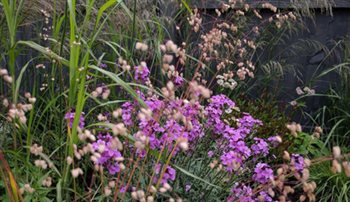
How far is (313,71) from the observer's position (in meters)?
4.21

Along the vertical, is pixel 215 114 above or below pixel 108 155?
below

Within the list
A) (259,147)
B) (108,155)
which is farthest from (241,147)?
(108,155)

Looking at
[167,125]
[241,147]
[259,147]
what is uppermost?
[167,125]

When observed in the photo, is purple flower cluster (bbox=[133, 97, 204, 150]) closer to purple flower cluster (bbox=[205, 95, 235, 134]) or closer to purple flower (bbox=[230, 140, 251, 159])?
purple flower cluster (bbox=[205, 95, 235, 134])

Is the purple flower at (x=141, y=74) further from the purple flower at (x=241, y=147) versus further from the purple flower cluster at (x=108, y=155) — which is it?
the purple flower at (x=241, y=147)

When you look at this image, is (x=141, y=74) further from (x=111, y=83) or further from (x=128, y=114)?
(x=111, y=83)

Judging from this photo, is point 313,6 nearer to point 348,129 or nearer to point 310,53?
point 310,53

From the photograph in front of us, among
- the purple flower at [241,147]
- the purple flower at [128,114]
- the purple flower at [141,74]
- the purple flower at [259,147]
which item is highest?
the purple flower at [141,74]

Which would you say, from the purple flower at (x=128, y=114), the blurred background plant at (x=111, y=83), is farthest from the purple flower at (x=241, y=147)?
the purple flower at (x=128, y=114)

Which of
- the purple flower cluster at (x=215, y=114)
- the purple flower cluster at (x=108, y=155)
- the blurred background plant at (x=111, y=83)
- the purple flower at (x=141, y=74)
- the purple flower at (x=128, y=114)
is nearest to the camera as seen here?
the purple flower cluster at (x=108, y=155)

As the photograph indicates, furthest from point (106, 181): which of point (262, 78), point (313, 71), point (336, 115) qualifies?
point (313, 71)

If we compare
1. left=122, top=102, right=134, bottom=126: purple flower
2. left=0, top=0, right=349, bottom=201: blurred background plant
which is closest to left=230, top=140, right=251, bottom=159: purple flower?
left=0, top=0, right=349, bottom=201: blurred background plant

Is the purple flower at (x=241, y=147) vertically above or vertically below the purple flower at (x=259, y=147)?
above

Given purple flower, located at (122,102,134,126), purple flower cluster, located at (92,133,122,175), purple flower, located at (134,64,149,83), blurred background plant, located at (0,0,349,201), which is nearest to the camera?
purple flower cluster, located at (92,133,122,175)
